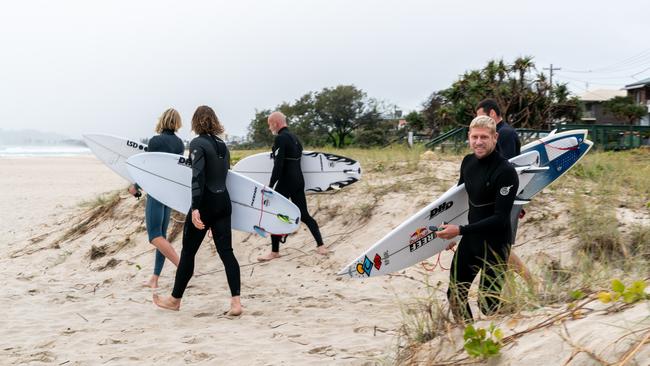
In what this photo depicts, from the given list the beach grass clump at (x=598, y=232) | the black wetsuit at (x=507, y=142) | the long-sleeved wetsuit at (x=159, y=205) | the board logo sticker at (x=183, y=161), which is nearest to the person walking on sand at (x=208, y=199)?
the long-sleeved wetsuit at (x=159, y=205)

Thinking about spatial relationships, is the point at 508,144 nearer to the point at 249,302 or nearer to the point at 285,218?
the point at 285,218

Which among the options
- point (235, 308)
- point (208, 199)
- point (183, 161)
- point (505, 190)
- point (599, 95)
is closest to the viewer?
point (505, 190)

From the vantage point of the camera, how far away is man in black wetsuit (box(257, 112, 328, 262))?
22.2 feet

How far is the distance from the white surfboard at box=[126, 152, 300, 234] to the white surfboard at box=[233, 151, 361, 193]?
1709 mm

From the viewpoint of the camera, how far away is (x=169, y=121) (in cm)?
591

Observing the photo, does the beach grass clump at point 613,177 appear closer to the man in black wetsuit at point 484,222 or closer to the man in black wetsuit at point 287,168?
the man in black wetsuit at point 287,168

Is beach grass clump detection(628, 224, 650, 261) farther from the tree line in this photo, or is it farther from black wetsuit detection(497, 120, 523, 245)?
the tree line

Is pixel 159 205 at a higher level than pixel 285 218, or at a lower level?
higher

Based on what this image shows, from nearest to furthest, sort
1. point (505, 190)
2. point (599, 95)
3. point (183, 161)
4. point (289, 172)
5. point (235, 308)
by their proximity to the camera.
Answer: point (505, 190)
point (235, 308)
point (183, 161)
point (289, 172)
point (599, 95)

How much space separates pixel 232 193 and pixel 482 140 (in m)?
2.99

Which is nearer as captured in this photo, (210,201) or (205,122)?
(210,201)

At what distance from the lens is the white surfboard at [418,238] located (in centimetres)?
429

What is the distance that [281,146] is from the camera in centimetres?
680

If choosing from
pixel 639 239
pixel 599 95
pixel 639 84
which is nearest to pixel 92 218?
pixel 639 239
